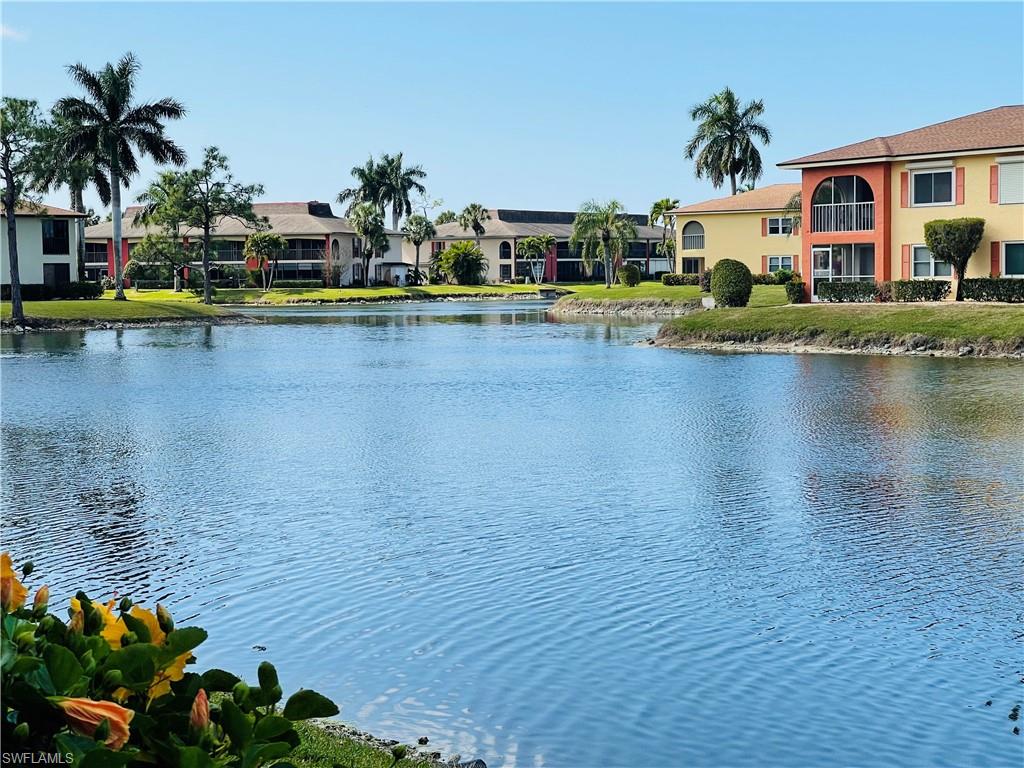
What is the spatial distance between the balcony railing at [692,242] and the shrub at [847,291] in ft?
102

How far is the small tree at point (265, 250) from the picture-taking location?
12012 cm

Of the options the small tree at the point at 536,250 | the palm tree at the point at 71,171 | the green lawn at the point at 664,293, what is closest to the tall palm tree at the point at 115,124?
the palm tree at the point at 71,171

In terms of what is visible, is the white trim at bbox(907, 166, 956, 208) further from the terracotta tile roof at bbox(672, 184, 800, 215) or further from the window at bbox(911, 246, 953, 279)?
the terracotta tile roof at bbox(672, 184, 800, 215)

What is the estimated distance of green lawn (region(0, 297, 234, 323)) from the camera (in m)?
69.4

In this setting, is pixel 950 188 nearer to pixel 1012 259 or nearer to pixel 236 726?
pixel 1012 259

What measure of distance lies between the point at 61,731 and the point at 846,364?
37191mm

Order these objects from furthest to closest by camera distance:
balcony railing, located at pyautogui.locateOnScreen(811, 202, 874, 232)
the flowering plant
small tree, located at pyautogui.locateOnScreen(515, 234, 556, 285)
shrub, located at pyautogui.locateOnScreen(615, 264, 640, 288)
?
small tree, located at pyautogui.locateOnScreen(515, 234, 556, 285)
shrub, located at pyautogui.locateOnScreen(615, 264, 640, 288)
balcony railing, located at pyautogui.locateOnScreen(811, 202, 874, 232)
the flowering plant

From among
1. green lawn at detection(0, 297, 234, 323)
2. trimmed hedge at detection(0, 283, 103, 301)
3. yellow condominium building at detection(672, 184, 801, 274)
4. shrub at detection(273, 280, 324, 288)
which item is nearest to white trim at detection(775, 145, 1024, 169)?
yellow condominium building at detection(672, 184, 801, 274)

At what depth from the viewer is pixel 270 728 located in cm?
444

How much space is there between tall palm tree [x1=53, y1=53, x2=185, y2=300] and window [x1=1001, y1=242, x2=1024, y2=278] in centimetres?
5113

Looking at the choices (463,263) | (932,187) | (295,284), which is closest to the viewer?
(932,187)

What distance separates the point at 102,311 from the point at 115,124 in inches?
536

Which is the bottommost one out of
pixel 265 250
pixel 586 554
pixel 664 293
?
pixel 586 554

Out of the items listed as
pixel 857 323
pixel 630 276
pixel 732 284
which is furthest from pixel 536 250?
pixel 857 323
